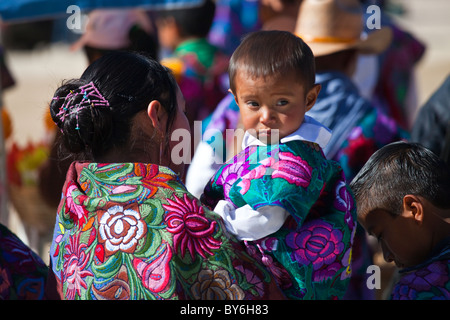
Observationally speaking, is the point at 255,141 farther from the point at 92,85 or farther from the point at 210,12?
the point at 210,12

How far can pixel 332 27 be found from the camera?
146 inches

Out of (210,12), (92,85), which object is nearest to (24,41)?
(210,12)

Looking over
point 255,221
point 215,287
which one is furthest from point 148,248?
point 255,221

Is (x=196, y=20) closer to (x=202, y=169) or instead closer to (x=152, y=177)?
(x=202, y=169)

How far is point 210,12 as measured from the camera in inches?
206

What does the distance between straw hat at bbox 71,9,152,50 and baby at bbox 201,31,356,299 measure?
2598 mm

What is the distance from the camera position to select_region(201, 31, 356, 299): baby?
6.52ft

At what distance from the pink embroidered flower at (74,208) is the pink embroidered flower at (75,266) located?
5 cm

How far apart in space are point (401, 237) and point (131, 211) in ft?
2.86

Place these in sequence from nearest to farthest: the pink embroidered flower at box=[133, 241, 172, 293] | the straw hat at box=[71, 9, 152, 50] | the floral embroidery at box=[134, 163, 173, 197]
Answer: the pink embroidered flower at box=[133, 241, 172, 293], the floral embroidery at box=[134, 163, 173, 197], the straw hat at box=[71, 9, 152, 50]

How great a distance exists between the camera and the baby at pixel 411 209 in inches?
85.8
